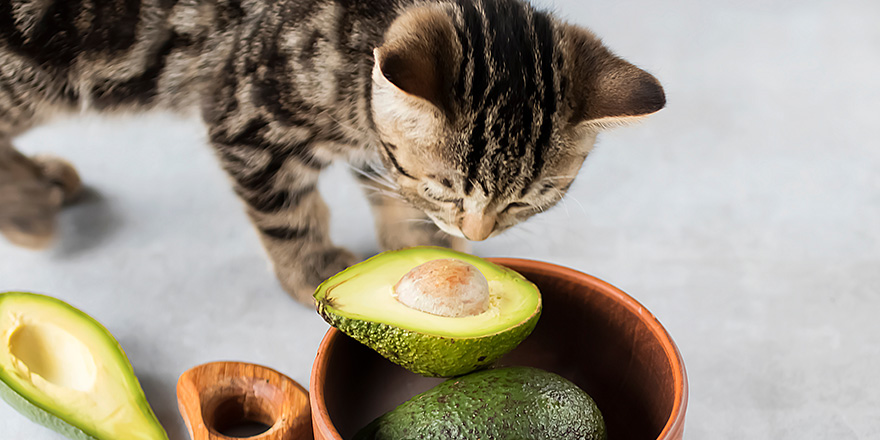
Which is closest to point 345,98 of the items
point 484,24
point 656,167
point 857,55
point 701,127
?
point 484,24

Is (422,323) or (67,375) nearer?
A: (422,323)

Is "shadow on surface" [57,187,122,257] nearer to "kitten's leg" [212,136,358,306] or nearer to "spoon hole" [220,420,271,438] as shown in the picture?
"kitten's leg" [212,136,358,306]

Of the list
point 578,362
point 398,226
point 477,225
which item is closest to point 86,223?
point 398,226

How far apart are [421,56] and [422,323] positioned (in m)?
0.25

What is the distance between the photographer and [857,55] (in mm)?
1498

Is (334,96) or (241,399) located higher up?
(334,96)

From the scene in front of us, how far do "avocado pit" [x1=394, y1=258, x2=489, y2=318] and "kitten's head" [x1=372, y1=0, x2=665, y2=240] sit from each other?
0.46ft

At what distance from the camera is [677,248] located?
3.66 ft

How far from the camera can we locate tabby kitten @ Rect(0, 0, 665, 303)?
708mm

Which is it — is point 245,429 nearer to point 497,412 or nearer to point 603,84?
point 497,412

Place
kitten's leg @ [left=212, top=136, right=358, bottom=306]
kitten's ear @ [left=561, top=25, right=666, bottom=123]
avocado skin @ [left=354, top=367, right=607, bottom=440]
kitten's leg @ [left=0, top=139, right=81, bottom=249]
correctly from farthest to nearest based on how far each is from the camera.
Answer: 1. kitten's leg @ [left=0, top=139, right=81, bottom=249]
2. kitten's leg @ [left=212, top=136, right=358, bottom=306]
3. kitten's ear @ [left=561, top=25, right=666, bottom=123]
4. avocado skin @ [left=354, top=367, right=607, bottom=440]

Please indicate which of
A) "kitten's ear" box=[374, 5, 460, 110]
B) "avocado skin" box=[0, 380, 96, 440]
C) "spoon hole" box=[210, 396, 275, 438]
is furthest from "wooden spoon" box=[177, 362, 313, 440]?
"kitten's ear" box=[374, 5, 460, 110]

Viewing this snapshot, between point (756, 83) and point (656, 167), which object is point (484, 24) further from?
point (756, 83)

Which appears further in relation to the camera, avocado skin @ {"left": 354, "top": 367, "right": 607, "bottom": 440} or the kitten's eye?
the kitten's eye
